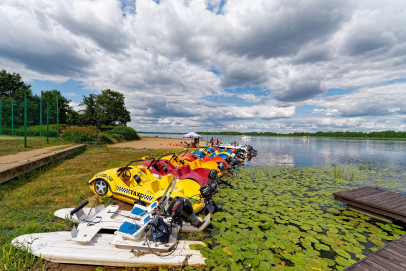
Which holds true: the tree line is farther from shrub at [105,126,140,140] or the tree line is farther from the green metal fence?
the green metal fence

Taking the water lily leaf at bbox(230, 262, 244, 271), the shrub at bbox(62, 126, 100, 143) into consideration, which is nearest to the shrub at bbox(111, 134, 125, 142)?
the shrub at bbox(62, 126, 100, 143)

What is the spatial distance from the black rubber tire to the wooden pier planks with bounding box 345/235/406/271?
18.7 ft

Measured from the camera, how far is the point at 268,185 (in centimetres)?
870

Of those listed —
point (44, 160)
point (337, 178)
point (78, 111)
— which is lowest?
point (337, 178)

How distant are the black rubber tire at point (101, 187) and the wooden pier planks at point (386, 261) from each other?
225 inches

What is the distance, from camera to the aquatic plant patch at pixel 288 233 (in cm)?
327

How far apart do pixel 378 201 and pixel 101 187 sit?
28.2ft

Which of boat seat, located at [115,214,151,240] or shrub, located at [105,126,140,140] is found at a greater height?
shrub, located at [105,126,140,140]

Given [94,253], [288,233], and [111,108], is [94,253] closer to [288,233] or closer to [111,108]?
[288,233]

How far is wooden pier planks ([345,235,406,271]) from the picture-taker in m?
2.78

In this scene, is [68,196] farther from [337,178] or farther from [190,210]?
[337,178]

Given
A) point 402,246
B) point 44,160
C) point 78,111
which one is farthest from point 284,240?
point 78,111

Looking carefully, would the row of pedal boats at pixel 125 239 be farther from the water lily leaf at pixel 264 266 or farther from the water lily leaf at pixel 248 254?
the water lily leaf at pixel 264 266

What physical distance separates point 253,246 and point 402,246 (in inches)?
111
